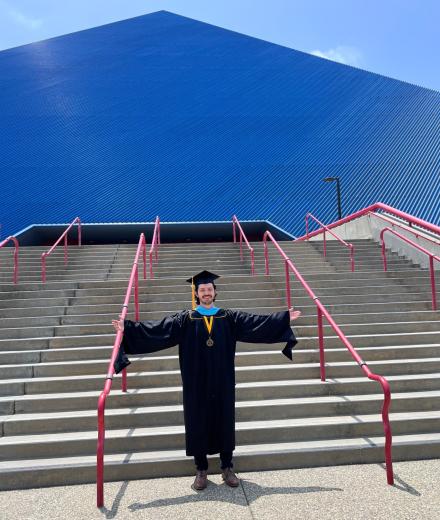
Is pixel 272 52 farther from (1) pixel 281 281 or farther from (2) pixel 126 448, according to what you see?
(2) pixel 126 448

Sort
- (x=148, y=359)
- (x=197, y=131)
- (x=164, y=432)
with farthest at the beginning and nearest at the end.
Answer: (x=197, y=131)
(x=148, y=359)
(x=164, y=432)

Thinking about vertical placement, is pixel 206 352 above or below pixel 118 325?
below

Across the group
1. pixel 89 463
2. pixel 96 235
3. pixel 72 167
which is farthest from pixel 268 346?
pixel 72 167

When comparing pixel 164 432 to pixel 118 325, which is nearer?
pixel 118 325

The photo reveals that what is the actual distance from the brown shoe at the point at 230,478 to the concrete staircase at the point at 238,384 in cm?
22

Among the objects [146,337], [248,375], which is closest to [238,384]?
[248,375]

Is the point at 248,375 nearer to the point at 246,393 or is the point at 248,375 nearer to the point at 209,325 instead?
the point at 246,393

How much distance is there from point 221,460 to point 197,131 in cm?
1915

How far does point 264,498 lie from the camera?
288cm

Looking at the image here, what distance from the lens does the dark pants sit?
121 inches

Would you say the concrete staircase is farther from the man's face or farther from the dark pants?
the man's face

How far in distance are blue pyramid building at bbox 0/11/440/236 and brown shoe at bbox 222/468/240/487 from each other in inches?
527

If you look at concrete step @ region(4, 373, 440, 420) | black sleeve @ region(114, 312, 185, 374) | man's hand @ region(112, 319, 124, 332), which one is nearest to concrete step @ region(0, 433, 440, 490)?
concrete step @ region(4, 373, 440, 420)

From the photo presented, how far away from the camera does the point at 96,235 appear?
17.0 metres
